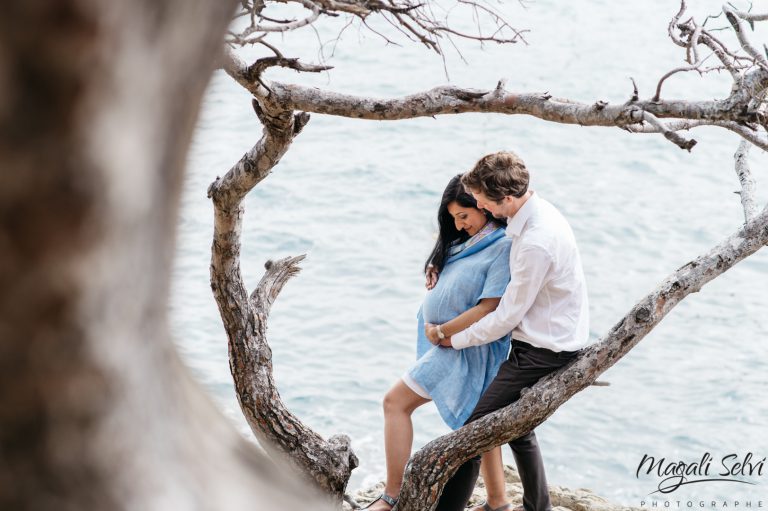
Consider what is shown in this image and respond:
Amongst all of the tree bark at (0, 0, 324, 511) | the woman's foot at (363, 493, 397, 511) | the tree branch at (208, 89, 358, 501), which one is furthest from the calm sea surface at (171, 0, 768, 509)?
the tree bark at (0, 0, 324, 511)

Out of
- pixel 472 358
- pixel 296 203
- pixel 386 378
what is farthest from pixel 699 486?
pixel 296 203

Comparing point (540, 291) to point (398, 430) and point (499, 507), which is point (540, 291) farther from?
point (499, 507)

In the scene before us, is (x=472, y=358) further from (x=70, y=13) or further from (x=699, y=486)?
(x=699, y=486)

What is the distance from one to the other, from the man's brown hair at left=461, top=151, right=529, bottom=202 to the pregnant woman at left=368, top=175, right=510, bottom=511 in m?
0.28

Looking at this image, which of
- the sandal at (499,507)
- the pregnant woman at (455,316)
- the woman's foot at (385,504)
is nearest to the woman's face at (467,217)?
the pregnant woman at (455,316)

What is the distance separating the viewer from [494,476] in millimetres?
3783

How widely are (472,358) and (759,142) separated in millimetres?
1245

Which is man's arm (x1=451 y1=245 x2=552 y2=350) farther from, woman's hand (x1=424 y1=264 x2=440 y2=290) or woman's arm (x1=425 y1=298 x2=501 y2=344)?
woman's hand (x1=424 y1=264 x2=440 y2=290)

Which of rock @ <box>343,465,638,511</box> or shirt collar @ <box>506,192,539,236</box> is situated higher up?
shirt collar @ <box>506,192,539,236</box>

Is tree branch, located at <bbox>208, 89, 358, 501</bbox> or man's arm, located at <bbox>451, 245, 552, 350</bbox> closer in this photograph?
man's arm, located at <bbox>451, 245, 552, 350</bbox>

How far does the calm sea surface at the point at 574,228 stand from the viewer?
429 inches

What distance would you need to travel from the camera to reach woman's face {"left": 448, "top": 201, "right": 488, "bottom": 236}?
346cm

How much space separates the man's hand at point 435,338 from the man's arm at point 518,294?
202mm

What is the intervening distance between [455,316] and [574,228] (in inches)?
479
